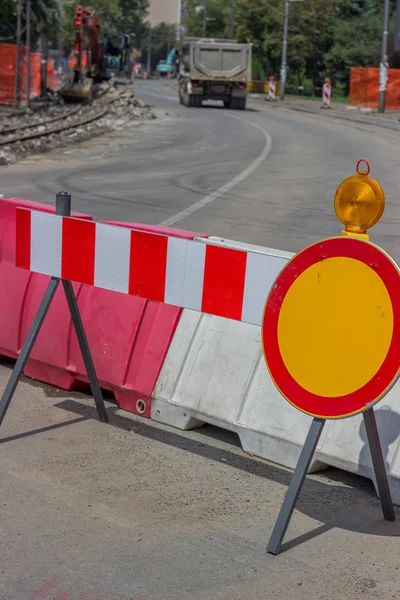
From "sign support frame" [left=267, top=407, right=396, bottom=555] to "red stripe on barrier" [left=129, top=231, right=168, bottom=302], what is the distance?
1063mm

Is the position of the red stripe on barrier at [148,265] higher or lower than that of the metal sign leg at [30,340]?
higher

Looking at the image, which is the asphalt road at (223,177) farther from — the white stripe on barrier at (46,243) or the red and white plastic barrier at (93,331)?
the white stripe on barrier at (46,243)

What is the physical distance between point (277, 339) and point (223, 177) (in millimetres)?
15379

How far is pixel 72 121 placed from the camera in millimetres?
33250

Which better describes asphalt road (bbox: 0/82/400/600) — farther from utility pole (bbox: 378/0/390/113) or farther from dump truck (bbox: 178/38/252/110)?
dump truck (bbox: 178/38/252/110)

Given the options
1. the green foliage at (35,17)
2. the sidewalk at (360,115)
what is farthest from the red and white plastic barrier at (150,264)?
the green foliage at (35,17)

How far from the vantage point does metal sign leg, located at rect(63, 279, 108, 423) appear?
518 cm

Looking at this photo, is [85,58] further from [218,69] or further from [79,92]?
[218,69]

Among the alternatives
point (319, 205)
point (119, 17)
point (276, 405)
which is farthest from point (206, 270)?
point (119, 17)

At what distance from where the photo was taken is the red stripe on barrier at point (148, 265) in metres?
4.72

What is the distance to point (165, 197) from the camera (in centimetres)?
1590

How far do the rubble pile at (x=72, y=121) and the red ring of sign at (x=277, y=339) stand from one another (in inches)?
683

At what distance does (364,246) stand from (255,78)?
292ft

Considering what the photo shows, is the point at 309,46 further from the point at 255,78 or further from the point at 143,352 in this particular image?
the point at 143,352
